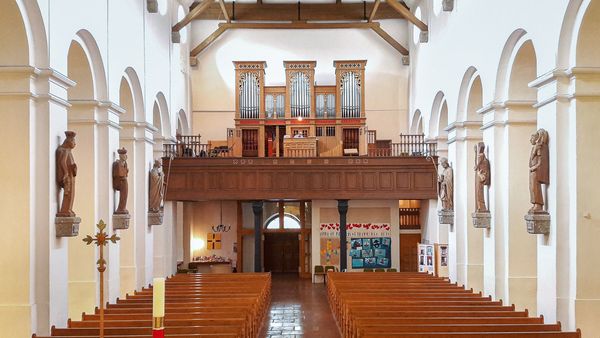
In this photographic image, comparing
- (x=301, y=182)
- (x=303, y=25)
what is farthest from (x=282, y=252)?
(x=303, y=25)

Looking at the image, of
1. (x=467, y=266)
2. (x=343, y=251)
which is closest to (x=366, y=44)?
(x=343, y=251)

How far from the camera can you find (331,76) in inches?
1137

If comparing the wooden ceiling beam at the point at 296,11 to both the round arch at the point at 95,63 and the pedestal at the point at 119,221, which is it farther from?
the pedestal at the point at 119,221

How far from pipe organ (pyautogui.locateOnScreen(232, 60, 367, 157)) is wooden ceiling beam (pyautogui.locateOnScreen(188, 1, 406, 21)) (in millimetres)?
2333

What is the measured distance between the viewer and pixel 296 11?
2833 centimetres

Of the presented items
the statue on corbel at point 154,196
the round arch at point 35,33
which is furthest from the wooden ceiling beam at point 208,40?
the round arch at point 35,33

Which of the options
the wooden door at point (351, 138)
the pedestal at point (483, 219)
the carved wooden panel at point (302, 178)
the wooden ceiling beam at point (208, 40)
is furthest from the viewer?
the wooden ceiling beam at point (208, 40)

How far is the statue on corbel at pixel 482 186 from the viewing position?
1589 cm

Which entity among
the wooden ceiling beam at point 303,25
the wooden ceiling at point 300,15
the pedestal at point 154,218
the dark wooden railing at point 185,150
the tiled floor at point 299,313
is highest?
the wooden ceiling at point 300,15

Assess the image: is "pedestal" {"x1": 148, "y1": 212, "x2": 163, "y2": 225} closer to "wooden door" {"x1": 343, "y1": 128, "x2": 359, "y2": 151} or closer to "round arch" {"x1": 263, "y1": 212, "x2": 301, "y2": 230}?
"wooden door" {"x1": 343, "y1": 128, "x2": 359, "y2": 151}

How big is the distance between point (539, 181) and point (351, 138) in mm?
14971

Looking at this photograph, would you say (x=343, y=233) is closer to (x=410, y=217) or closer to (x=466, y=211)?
(x=410, y=217)

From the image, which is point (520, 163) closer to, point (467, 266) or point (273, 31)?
point (467, 266)

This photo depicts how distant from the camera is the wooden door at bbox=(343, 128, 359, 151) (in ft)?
87.9
